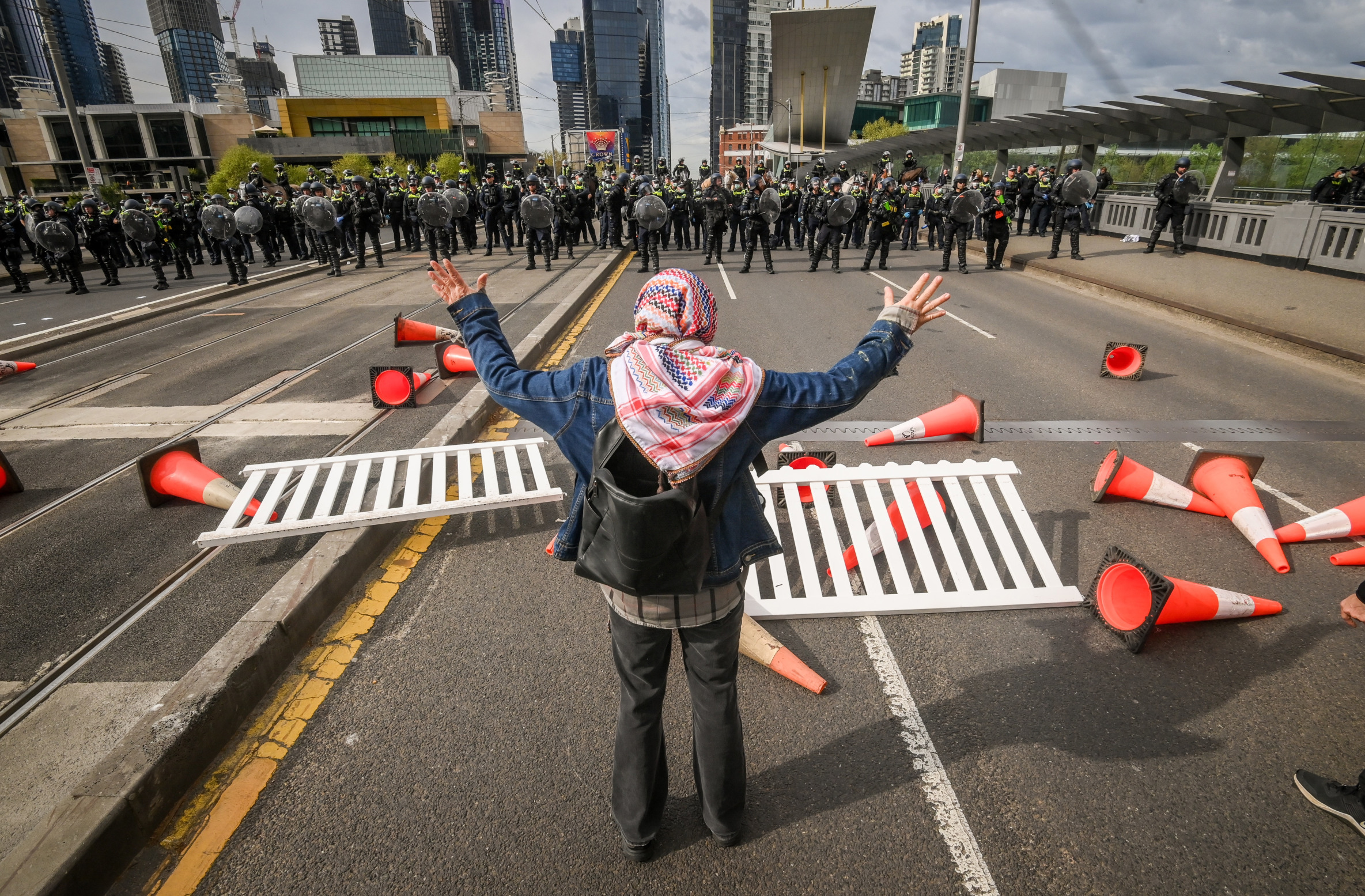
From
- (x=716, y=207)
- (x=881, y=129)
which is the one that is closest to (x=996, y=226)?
(x=716, y=207)

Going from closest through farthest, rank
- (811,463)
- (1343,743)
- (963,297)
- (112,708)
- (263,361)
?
(1343,743) < (112,708) < (811,463) < (263,361) < (963,297)

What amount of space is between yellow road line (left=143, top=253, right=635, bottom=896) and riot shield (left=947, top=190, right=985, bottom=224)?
14238mm

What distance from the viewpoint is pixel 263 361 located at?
910 cm

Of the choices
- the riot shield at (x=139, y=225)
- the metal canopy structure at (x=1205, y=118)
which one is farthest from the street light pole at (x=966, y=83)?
the riot shield at (x=139, y=225)

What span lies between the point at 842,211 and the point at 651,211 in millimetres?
4293

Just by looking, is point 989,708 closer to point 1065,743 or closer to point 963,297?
point 1065,743

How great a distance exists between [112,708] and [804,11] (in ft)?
231

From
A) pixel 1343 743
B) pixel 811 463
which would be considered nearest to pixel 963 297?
pixel 811 463

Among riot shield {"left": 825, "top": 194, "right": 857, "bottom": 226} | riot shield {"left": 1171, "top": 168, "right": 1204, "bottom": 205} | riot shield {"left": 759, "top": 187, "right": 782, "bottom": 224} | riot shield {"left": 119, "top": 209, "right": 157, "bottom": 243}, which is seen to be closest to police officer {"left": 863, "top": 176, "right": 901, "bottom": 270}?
riot shield {"left": 825, "top": 194, "right": 857, "bottom": 226}

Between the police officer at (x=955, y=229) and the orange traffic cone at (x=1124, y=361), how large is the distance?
27.5 ft

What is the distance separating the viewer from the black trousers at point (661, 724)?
2113 millimetres

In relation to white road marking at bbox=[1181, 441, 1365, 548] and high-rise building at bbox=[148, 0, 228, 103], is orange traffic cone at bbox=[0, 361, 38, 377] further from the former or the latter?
high-rise building at bbox=[148, 0, 228, 103]

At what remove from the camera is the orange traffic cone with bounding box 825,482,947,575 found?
13.3ft

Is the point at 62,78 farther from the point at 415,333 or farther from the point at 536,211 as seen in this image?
the point at 415,333
